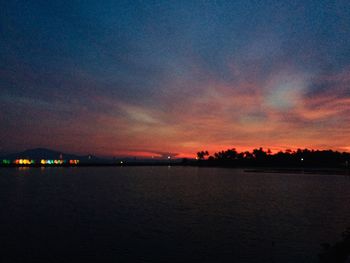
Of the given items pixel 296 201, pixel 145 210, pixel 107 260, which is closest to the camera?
pixel 107 260

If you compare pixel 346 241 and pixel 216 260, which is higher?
pixel 346 241

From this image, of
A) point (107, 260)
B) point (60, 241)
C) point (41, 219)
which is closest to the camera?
point (107, 260)

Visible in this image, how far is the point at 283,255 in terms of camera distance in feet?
83.1

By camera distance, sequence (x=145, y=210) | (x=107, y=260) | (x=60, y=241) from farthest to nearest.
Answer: (x=145, y=210), (x=60, y=241), (x=107, y=260)

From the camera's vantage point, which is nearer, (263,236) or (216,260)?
(216,260)

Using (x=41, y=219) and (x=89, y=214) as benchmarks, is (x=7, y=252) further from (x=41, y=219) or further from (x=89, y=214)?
(x=89, y=214)

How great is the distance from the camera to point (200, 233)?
32375mm

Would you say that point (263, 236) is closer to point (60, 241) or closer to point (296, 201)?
point (60, 241)

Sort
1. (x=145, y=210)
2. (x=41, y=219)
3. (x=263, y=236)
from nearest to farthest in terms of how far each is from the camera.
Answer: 1. (x=263, y=236)
2. (x=41, y=219)
3. (x=145, y=210)

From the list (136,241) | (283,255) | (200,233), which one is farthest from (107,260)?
(283,255)

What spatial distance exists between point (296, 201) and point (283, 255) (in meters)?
34.6

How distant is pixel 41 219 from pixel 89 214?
6166 millimetres

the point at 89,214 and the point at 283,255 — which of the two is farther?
the point at 89,214

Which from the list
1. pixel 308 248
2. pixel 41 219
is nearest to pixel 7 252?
pixel 41 219
